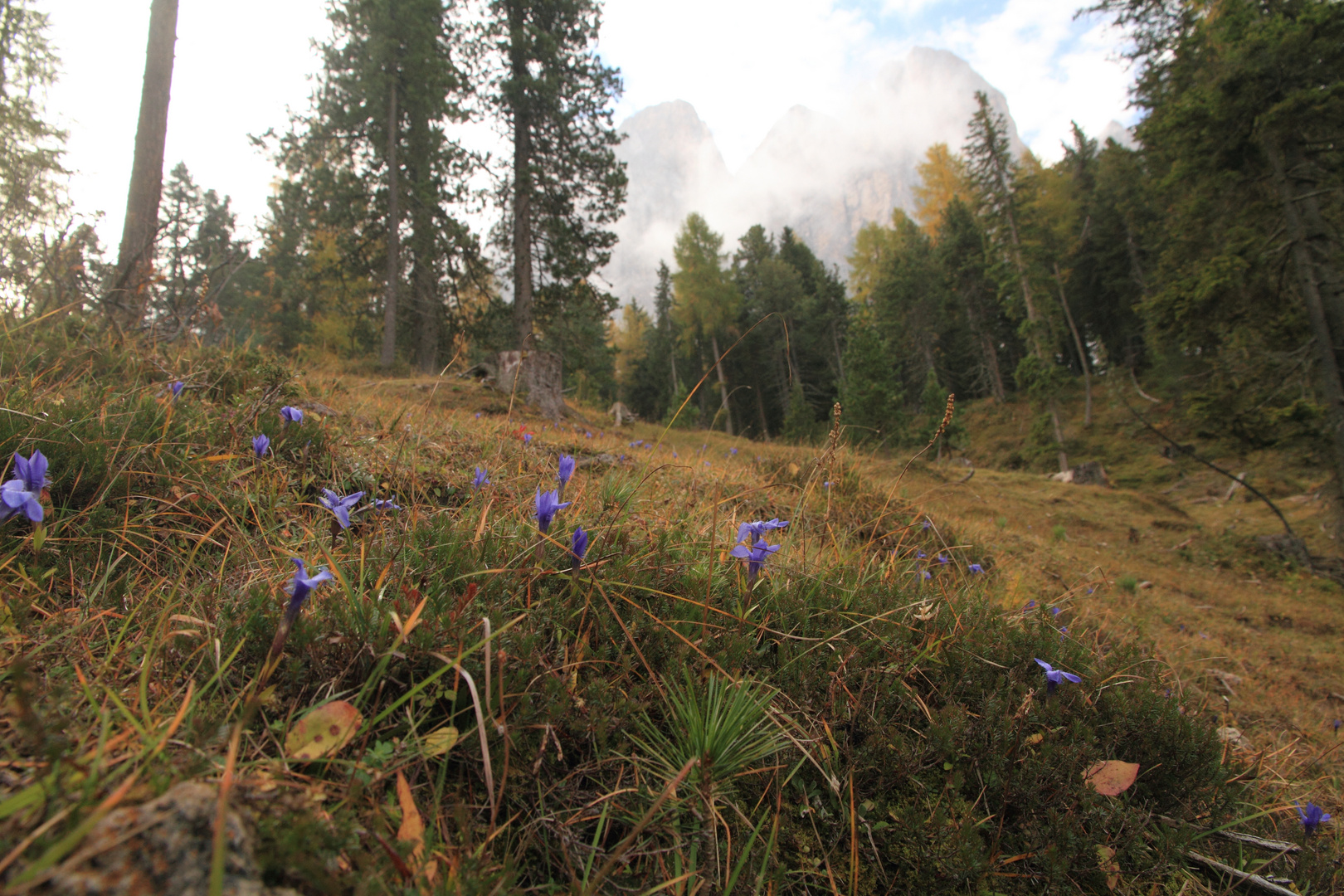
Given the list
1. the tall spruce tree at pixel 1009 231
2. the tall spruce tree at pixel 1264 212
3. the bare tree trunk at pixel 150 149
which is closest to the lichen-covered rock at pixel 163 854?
the bare tree trunk at pixel 150 149

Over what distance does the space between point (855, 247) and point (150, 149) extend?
36836 millimetres

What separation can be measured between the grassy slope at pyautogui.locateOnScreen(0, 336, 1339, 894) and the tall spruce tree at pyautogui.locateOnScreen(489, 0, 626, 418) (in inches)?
536

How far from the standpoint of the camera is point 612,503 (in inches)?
86.7

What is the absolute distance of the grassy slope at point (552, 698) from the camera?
3.00 ft

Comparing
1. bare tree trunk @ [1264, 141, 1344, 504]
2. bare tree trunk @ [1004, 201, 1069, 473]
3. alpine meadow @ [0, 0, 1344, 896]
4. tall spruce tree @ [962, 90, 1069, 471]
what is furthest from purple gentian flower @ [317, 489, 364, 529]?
bare tree trunk @ [1004, 201, 1069, 473]

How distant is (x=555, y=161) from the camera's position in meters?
15.9

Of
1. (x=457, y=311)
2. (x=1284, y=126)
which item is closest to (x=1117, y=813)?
(x=1284, y=126)

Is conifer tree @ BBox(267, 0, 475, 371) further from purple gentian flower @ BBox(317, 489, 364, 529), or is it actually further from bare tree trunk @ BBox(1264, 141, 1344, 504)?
bare tree trunk @ BBox(1264, 141, 1344, 504)

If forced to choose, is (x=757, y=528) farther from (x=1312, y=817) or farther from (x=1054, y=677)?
(x=1312, y=817)

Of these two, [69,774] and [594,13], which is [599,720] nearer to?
[69,774]

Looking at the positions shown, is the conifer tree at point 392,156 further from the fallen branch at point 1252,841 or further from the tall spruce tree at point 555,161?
the fallen branch at point 1252,841

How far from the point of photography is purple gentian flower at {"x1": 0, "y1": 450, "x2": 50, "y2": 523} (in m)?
1.12

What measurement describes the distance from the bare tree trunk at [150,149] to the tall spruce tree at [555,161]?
350 inches

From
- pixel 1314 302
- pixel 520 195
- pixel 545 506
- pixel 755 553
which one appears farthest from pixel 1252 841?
pixel 520 195
